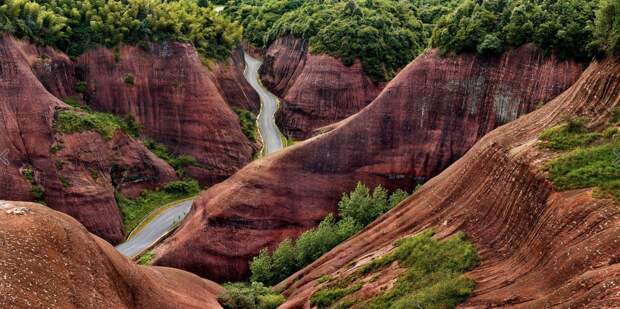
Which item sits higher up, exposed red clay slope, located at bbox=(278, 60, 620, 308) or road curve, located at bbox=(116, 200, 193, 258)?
exposed red clay slope, located at bbox=(278, 60, 620, 308)

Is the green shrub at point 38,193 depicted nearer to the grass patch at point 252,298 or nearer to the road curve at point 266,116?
the grass patch at point 252,298

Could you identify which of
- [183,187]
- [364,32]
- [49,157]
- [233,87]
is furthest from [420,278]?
[364,32]

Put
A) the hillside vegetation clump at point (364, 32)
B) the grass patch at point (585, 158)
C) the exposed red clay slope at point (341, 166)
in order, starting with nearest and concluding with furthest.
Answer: the grass patch at point (585, 158) < the exposed red clay slope at point (341, 166) < the hillside vegetation clump at point (364, 32)

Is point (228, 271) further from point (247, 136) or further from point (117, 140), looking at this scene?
point (247, 136)

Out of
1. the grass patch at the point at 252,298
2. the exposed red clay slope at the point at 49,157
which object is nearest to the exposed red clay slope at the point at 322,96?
the exposed red clay slope at the point at 49,157

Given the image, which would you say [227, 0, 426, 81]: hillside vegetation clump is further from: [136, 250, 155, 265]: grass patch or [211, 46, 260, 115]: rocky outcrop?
[136, 250, 155, 265]: grass patch

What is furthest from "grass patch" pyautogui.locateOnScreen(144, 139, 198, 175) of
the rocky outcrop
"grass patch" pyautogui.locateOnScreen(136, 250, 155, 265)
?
"grass patch" pyautogui.locateOnScreen(136, 250, 155, 265)

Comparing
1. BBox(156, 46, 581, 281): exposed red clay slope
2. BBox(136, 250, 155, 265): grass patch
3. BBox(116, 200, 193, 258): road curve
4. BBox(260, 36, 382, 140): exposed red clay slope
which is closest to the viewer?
BBox(156, 46, 581, 281): exposed red clay slope

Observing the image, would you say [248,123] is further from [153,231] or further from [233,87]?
[153,231]
